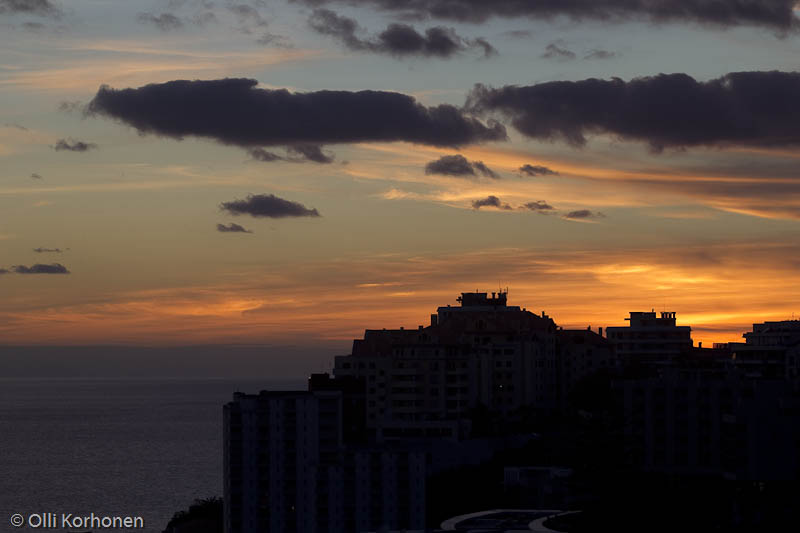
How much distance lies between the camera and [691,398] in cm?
9931

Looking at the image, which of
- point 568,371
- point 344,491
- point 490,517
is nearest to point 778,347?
point 568,371

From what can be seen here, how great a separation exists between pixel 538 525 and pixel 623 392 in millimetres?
43299

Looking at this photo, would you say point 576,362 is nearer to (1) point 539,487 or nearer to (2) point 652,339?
(2) point 652,339

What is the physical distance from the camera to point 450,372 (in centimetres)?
12794

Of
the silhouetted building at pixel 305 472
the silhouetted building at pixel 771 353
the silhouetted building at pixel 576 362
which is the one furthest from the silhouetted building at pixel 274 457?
the silhouetted building at pixel 576 362

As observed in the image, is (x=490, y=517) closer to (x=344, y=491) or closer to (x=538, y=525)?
(x=538, y=525)

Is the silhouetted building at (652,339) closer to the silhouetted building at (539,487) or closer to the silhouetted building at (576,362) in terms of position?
the silhouetted building at (576,362)

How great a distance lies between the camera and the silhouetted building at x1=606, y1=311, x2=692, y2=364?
556ft

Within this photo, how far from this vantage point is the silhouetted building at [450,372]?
125000mm

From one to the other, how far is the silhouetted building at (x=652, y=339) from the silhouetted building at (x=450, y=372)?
1897 centimetres

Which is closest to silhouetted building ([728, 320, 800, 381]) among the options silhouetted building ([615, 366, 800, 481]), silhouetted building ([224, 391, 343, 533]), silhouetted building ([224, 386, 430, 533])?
silhouetted building ([615, 366, 800, 481])

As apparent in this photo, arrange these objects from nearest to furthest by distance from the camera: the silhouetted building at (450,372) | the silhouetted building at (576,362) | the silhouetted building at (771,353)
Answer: the silhouetted building at (771,353) → the silhouetted building at (450,372) → the silhouetted building at (576,362)

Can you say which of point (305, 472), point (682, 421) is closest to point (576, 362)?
point (682, 421)

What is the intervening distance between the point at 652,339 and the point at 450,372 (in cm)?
4951
